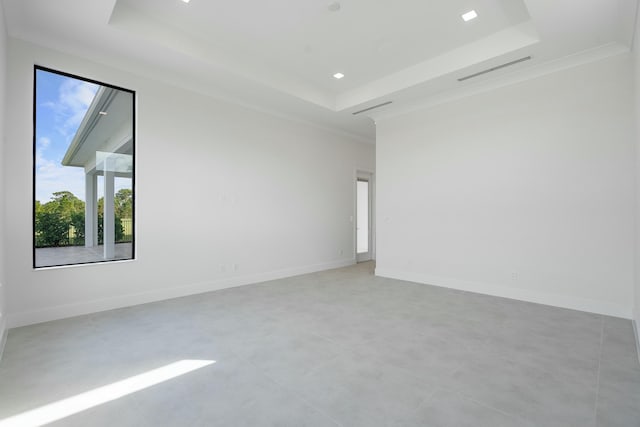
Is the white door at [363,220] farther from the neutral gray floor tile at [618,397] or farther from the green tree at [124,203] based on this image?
the neutral gray floor tile at [618,397]

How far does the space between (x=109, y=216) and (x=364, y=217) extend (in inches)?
233

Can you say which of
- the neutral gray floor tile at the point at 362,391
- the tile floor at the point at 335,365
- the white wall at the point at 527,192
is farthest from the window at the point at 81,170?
the white wall at the point at 527,192

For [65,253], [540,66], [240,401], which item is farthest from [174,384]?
[540,66]

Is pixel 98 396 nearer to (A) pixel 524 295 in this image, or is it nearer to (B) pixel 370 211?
(A) pixel 524 295

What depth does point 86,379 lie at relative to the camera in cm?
249

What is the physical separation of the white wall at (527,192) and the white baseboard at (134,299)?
100 inches

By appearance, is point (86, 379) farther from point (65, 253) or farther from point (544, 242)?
point (544, 242)

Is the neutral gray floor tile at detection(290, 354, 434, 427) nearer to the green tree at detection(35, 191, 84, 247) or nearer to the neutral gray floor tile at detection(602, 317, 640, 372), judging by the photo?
the neutral gray floor tile at detection(602, 317, 640, 372)

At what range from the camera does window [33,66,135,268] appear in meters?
3.86

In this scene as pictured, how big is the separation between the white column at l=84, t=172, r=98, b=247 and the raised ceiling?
1.60m

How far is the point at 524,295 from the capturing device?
15.5 ft

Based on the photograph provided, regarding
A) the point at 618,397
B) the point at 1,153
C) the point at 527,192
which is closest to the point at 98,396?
the point at 1,153

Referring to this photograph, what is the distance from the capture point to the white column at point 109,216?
4.36 meters

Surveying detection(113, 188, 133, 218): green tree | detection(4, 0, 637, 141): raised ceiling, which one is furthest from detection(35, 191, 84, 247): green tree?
detection(4, 0, 637, 141): raised ceiling
